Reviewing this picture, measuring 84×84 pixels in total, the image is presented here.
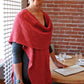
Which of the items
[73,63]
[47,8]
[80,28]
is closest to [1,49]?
[73,63]

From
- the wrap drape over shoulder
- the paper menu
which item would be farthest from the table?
the wrap drape over shoulder

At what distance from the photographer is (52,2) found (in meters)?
3.20

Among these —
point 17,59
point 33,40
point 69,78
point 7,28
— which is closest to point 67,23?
point 7,28

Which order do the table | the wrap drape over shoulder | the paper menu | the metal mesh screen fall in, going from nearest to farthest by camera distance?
the wrap drape over shoulder < the table < the paper menu < the metal mesh screen

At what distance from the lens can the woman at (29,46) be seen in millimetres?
1292

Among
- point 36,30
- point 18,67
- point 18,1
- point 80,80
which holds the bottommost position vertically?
point 80,80

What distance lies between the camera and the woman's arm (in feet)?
4.25

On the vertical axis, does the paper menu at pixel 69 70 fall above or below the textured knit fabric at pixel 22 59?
below

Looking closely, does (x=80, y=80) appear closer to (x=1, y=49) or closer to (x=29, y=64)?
(x=29, y=64)

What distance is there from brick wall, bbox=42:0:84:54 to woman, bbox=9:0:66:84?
1842 mm

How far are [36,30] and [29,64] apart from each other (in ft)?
1.01

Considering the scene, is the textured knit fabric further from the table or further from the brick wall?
the brick wall

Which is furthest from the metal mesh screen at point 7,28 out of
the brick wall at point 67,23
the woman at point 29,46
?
the brick wall at point 67,23

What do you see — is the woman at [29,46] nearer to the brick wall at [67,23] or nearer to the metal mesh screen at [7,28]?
the metal mesh screen at [7,28]
